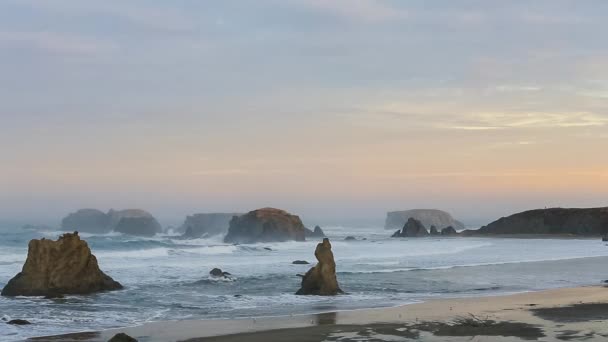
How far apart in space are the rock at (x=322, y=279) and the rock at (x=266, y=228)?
73422mm

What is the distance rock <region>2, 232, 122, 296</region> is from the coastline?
9253 millimetres

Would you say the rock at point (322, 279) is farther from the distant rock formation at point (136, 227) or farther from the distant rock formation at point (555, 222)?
the distant rock formation at point (136, 227)

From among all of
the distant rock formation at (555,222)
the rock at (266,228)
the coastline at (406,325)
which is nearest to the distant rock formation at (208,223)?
the rock at (266,228)

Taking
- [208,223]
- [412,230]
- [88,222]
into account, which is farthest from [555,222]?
[88,222]

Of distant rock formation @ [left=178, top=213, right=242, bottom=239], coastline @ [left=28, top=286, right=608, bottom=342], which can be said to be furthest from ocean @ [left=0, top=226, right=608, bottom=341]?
distant rock formation @ [left=178, top=213, right=242, bottom=239]

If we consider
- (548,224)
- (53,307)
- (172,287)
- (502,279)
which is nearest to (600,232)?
(548,224)

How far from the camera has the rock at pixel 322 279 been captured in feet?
89.6

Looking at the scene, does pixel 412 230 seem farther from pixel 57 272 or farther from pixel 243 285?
pixel 57 272

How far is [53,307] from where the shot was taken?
2338cm

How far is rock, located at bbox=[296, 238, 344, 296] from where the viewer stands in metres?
27.3

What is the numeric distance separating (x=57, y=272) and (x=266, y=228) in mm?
76310

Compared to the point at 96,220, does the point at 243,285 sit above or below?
below

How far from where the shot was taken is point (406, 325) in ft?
61.8

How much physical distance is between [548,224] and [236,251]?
Answer: 7351cm
